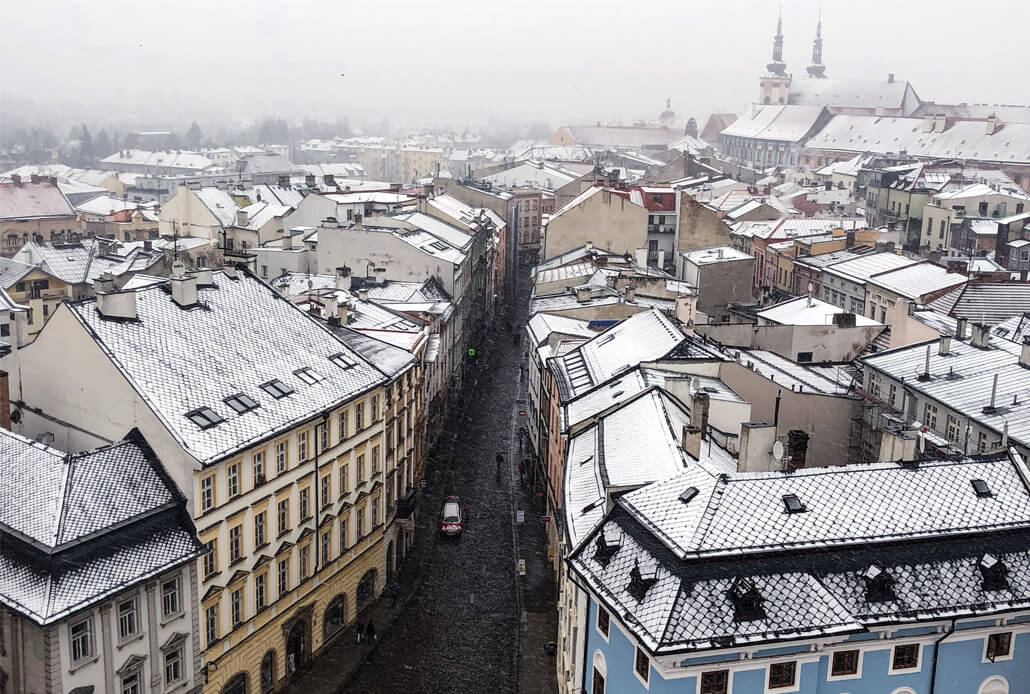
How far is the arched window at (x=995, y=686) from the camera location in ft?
113

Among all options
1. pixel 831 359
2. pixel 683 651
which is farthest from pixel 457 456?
pixel 683 651

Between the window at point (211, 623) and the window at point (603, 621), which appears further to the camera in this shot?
the window at point (211, 623)

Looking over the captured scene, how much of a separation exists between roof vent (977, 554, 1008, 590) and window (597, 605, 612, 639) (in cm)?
1097

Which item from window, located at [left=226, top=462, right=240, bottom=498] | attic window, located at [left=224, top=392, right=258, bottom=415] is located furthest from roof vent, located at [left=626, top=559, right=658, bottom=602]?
attic window, located at [left=224, top=392, right=258, bottom=415]

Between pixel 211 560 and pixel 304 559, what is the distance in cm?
666

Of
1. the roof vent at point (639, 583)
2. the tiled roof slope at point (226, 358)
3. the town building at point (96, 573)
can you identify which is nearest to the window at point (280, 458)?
the tiled roof slope at point (226, 358)

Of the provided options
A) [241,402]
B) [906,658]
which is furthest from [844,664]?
[241,402]

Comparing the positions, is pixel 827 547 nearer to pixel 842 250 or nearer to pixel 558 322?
pixel 558 322

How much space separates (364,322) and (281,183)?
241 ft

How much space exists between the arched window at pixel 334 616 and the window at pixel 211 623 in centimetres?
815

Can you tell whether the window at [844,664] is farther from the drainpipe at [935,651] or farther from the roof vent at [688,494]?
the roof vent at [688,494]

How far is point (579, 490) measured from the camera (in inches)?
1699

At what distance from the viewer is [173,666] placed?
39.6 metres

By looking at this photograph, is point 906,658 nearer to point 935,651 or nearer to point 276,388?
point 935,651
